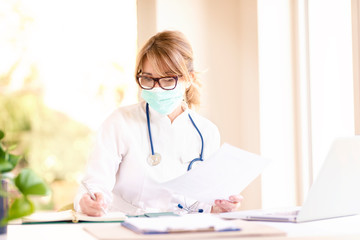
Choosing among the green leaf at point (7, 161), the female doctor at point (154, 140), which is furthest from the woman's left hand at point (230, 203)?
the green leaf at point (7, 161)

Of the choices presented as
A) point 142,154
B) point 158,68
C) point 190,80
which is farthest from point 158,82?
point 142,154

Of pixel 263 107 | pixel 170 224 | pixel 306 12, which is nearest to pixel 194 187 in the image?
pixel 170 224

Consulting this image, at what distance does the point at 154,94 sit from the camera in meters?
2.30

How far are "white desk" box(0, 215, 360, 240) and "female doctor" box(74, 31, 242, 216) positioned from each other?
64 centimetres

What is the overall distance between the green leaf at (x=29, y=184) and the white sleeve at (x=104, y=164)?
1.01 metres

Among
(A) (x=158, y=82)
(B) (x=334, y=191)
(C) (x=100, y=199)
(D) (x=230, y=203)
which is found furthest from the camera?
(A) (x=158, y=82)

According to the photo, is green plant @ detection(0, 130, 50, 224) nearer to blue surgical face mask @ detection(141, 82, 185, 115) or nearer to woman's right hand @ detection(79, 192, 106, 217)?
woman's right hand @ detection(79, 192, 106, 217)

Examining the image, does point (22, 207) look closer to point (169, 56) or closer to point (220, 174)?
point (220, 174)

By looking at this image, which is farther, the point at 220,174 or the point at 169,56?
the point at 169,56

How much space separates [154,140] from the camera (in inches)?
93.6

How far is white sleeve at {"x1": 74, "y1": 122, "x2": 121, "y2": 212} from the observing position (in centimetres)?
211

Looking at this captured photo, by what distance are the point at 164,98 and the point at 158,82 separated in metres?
0.08

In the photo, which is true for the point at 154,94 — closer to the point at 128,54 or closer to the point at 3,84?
the point at 128,54

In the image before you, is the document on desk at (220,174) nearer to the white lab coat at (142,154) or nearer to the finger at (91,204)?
the finger at (91,204)
